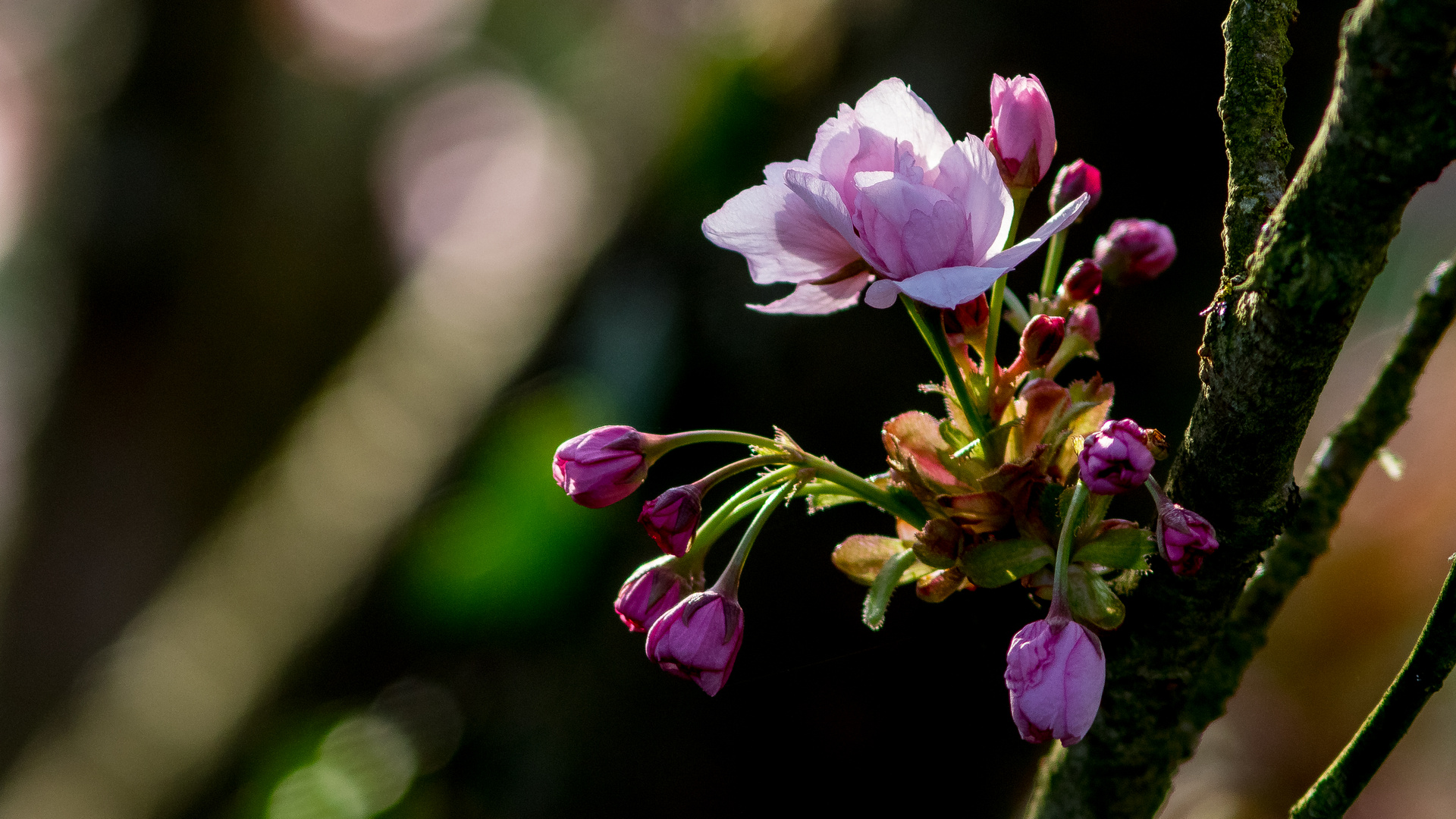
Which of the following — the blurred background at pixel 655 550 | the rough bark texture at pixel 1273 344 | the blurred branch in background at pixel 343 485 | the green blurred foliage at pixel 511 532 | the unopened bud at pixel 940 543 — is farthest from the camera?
the blurred branch in background at pixel 343 485

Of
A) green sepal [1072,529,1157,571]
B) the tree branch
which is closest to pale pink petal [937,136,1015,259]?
green sepal [1072,529,1157,571]

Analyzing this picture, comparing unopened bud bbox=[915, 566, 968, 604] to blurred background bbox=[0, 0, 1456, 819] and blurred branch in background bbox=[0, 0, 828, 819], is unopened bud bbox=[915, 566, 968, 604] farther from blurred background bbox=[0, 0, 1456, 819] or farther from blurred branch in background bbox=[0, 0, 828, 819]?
blurred branch in background bbox=[0, 0, 828, 819]

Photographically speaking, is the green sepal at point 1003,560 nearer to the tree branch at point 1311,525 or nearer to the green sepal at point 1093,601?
the green sepal at point 1093,601

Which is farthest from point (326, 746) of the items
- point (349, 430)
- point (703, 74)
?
point (703, 74)

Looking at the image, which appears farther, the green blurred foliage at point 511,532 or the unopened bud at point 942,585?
the green blurred foliage at point 511,532

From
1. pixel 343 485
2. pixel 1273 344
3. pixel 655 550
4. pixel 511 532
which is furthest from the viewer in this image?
pixel 343 485

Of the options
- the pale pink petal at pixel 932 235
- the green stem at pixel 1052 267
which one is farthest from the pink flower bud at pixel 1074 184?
the pale pink petal at pixel 932 235

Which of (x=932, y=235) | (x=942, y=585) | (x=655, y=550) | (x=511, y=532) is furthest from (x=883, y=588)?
(x=511, y=532)

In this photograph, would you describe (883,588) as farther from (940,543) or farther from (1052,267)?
(1052,267)
